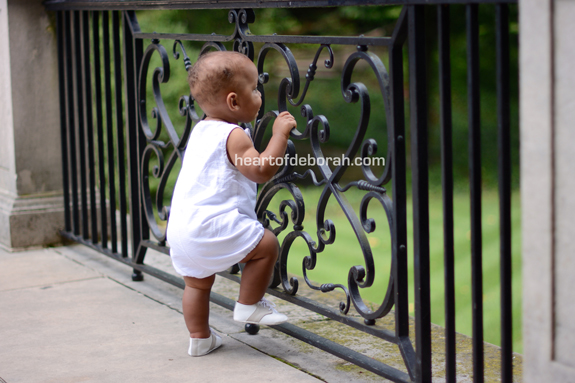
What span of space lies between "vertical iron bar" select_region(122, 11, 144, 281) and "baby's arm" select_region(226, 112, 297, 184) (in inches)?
47.3

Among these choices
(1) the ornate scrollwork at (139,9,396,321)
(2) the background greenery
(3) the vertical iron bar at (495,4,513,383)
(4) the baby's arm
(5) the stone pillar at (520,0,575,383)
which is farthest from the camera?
(2) the background greenery

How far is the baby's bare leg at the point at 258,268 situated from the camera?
231 cm

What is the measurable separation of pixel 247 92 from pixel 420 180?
701 millimetres

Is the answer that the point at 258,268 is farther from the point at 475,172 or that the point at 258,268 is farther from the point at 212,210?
the point at 475,172

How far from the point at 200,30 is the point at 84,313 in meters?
6.03

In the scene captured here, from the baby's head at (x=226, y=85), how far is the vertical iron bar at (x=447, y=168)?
Result: 27.7 inches

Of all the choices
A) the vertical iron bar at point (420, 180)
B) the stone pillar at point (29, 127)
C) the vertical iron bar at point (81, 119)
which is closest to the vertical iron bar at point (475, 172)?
the vertical iron bar at point (420, 180)

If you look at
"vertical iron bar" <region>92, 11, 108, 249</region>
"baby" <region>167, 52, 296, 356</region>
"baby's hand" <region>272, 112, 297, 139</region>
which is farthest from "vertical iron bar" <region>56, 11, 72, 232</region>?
"baby's hand" <region>272, 112, 297, 139</region>

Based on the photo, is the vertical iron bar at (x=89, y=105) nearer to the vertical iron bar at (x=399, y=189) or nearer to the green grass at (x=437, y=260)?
the vertical iron bar at (x=399, y=189)

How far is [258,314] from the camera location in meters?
2.35

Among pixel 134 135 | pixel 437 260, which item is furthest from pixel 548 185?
pixel 437 260

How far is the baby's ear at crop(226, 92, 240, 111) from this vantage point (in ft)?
7.34

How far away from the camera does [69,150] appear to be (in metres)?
3.97

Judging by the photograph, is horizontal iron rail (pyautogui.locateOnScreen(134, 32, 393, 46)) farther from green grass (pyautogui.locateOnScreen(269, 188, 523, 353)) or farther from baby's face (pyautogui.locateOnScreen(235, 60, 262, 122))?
green grass (pyautogui.locateOnScreen(269, 188, 523, 353))
